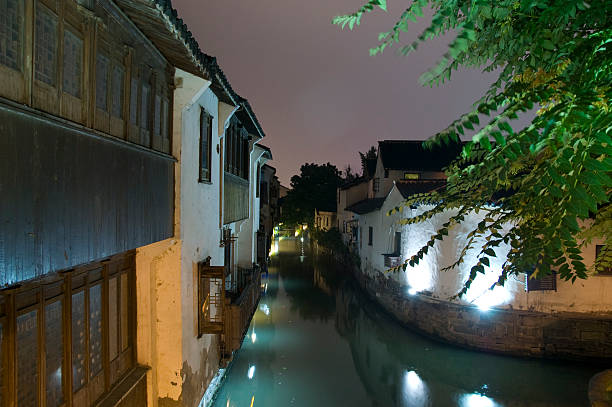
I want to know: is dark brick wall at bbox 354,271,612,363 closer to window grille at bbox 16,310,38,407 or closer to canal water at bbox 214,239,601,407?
canal water at bbox 214,239,601,407

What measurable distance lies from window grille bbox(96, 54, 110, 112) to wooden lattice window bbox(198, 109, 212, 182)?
3.41 m

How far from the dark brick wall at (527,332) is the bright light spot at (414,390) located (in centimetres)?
315

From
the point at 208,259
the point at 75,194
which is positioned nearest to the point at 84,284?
the point at 75,194

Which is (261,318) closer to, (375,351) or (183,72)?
(375,351)

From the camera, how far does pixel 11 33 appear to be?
2.95m

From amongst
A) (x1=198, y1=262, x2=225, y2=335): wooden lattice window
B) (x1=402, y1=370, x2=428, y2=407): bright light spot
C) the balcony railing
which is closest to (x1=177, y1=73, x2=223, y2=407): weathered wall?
(x1=198, y1=262, x2=225, y2=335): wooden lattice window

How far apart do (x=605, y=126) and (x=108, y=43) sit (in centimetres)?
484

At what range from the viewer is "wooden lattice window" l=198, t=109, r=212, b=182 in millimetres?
8062

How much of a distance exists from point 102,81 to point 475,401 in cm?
1217

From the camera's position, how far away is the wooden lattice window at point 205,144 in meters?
8.06

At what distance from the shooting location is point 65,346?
4.57m

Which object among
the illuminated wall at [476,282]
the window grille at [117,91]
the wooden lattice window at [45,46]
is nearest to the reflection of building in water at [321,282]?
the illuminated wall at [476,282]

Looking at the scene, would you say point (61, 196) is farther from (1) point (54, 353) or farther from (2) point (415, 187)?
(2) point (415, 187)

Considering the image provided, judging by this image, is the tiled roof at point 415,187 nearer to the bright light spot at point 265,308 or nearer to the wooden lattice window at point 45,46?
the bright light spot at point 265,308
